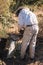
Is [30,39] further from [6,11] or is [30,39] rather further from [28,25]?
[6,11]

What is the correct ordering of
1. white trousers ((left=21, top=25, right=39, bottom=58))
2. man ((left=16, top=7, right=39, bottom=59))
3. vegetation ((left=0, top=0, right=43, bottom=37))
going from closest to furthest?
man ((left=16, top=7, right=39, bottom=59)) < white trousers ((left=21, top=25, right=39, bottom=58)) < vegetation ((left=0, top=0, right=43, bottom=37))

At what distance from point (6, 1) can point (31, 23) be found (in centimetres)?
230

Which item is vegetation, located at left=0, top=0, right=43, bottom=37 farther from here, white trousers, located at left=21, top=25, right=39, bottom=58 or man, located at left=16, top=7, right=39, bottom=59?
man, located at left=16, top=7, right=39, bottom=59

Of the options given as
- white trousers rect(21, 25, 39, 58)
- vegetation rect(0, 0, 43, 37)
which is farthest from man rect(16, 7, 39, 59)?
vegetation rect(0, 0, 43, 37)

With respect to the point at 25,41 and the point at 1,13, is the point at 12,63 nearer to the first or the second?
the point at 25,41

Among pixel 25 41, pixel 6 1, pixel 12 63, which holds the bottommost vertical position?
pixel 12 63

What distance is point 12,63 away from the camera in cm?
962

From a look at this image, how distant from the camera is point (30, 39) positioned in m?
9.40

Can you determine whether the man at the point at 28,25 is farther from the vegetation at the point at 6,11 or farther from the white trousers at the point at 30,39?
the vegetation at the point at 6,11

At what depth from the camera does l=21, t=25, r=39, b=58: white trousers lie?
923 centimetres

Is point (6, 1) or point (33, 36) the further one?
point (6, 1)

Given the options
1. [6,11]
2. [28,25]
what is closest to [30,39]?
[28,25]

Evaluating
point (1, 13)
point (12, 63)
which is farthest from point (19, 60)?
point (1, 13)

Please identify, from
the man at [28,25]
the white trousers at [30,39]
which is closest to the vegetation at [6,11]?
the white trousers at [30,39]
